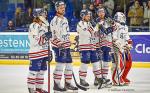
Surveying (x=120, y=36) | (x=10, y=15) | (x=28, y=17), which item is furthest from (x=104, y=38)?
(x=10, y=15)

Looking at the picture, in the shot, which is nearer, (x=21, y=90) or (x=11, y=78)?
(x=21, y=90)

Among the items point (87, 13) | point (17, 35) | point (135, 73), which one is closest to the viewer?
point (87, 13)

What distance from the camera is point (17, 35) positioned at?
1258 centimetres

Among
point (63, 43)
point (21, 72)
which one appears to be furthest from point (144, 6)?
point (63, 43)

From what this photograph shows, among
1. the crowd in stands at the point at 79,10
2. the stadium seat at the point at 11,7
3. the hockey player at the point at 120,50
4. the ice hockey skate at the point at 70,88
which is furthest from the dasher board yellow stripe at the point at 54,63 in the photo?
the ice hockey skate at the point at 70,88

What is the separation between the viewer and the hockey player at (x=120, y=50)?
8602 millimetres

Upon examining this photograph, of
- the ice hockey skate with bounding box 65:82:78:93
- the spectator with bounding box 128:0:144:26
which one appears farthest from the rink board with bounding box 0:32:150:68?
the ice hockey skate with bounding box 65:82:78:93

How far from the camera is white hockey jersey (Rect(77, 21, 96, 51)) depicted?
8469mm

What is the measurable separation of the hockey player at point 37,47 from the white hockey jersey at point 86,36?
3.89 feet

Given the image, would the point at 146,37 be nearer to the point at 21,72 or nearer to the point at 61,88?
the point at 21,72

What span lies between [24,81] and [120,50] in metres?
1.87

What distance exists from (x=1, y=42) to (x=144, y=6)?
3341mm

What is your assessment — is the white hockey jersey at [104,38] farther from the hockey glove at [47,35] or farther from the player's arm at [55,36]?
the hockey glove at [47,35]

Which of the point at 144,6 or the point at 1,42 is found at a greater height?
the point at 144,6
